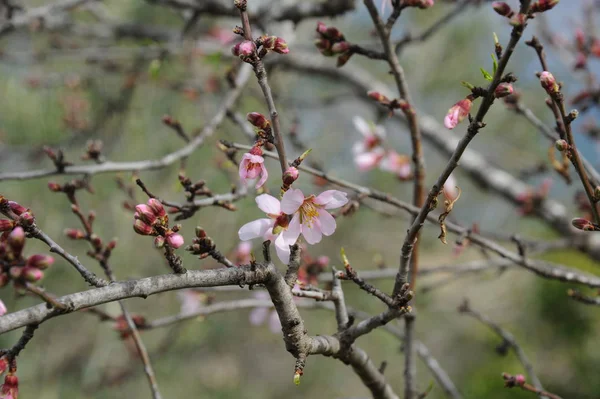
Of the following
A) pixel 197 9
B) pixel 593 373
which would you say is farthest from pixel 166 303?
pixel 593 373

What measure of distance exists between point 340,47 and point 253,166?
0.45 m

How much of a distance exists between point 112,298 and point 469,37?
827 centimetres

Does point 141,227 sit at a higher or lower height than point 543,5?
lower

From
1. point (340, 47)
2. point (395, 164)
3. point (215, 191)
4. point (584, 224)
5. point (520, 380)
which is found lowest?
point (520, 380)

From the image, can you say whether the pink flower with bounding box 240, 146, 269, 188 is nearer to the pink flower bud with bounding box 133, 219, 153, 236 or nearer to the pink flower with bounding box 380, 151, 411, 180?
the pink flower bud with bounding box 133, 219, 153, 236

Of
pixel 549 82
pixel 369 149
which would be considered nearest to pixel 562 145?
pixel 549 82

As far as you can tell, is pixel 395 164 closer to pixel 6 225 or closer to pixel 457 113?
pixel 457 113

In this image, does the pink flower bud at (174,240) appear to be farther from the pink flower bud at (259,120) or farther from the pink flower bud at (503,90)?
the pink flower bud at (503,90)

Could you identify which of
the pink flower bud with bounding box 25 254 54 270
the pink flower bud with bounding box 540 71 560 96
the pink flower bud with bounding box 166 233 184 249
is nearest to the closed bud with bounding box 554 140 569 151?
the pink flower bud with bounding box 540 71 560 96

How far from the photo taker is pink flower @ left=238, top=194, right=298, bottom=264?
0.81 m

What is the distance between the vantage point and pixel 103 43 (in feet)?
10.6

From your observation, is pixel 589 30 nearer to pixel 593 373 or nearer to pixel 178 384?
pixel 593 373

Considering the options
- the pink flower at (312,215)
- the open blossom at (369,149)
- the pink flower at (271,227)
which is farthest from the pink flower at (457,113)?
the open blossom at (369,149)

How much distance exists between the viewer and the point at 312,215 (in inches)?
34.2
